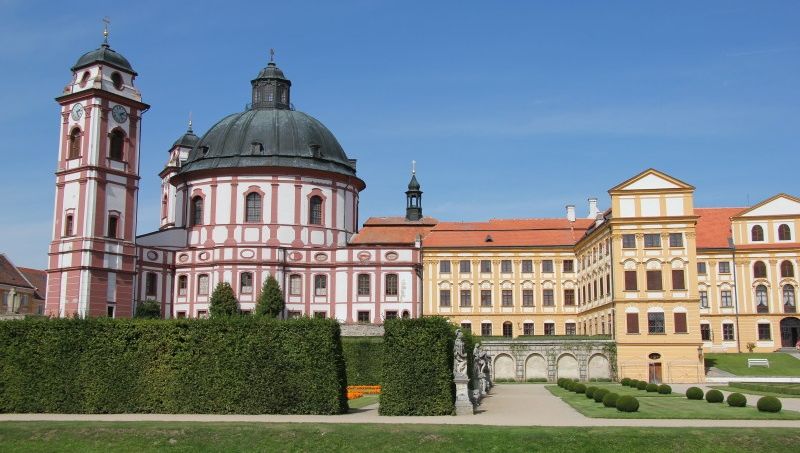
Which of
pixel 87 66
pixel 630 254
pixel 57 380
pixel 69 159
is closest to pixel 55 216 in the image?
pixel 69 159

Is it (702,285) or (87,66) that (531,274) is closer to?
(702,285)

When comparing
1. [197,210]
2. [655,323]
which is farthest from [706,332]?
[197,210]

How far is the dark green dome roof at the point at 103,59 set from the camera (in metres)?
57.4

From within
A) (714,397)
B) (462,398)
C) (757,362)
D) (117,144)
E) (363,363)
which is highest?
(117,144)

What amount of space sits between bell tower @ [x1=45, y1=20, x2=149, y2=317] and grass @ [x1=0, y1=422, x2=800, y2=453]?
32.0 metres

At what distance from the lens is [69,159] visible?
189ft

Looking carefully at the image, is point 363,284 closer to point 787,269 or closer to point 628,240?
point 628,240

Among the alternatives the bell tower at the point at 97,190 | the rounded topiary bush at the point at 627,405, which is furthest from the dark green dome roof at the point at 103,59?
the rounded topiary bush at the point at 627,405

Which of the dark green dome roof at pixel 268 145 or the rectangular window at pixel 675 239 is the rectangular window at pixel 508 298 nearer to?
the rectangular window at pixel 675 239

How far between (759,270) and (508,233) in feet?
62.8

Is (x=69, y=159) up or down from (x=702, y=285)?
up

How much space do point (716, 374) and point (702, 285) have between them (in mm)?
12855

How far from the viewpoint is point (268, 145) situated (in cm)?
6619

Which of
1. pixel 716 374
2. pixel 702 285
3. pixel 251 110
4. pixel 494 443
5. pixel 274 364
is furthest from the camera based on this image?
pixel 251 110
